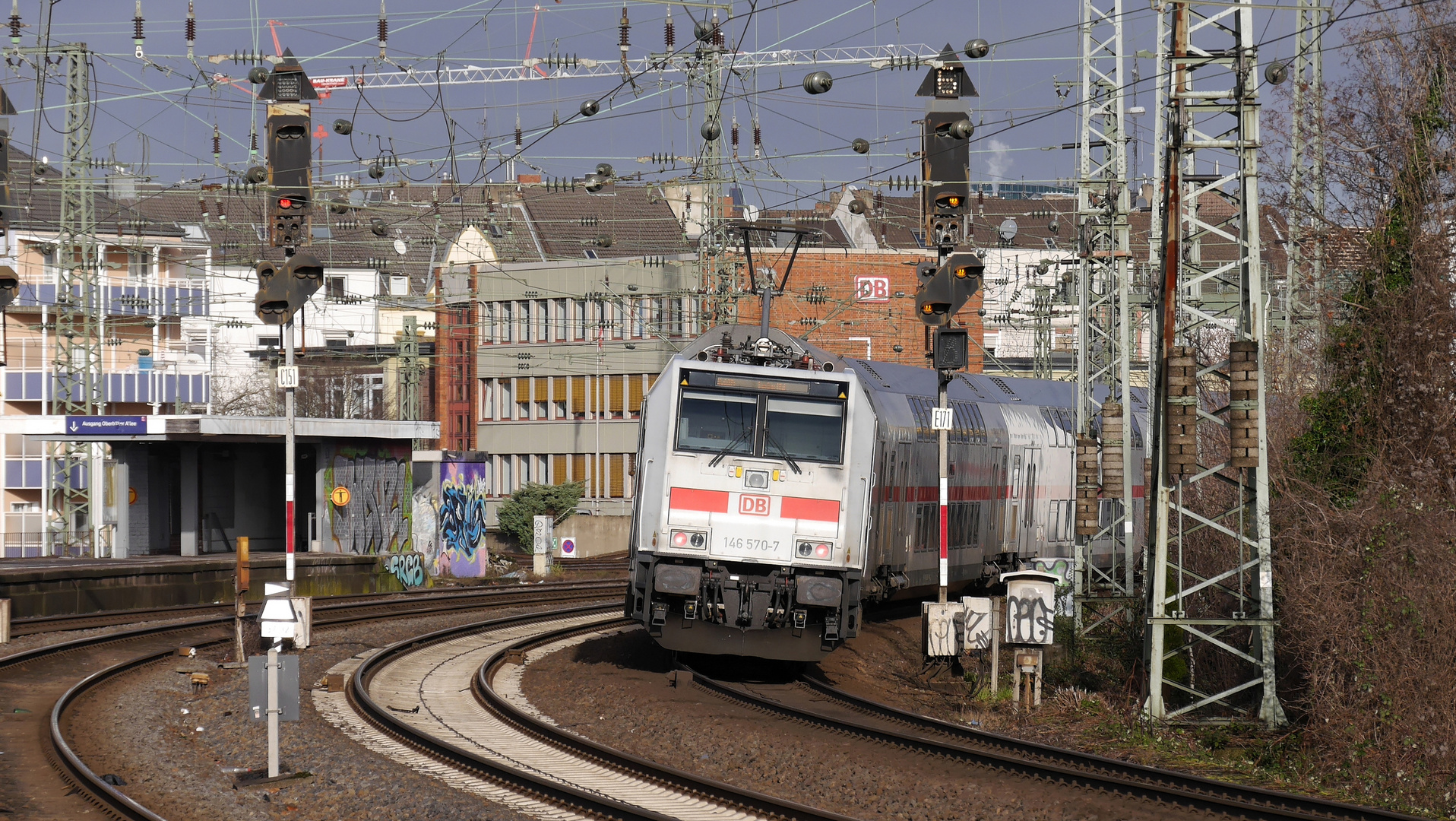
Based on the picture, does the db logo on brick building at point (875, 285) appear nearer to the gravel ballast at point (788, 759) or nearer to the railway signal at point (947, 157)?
the railway signal at point (947, 157)

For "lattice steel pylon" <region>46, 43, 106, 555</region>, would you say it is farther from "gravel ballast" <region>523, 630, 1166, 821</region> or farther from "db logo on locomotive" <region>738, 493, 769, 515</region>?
"db logo on locomotive" <region>738, 493, 769, 515</region>

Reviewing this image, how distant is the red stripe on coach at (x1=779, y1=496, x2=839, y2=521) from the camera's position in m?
18.1

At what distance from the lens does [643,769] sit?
13.9 m

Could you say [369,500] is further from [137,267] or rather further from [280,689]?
[137,267]

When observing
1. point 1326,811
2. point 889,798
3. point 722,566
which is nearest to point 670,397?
point 722,566

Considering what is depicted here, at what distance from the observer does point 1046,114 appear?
28.0 metres

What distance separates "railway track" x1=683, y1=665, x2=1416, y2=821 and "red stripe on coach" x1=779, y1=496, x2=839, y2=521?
2167 mm

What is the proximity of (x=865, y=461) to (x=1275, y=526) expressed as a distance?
479 centimetres

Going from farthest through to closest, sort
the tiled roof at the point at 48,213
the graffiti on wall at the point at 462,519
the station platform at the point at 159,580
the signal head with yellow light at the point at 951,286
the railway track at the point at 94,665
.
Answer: the tiled roof at the point at 48,213, the graffiti on wall at the point at 462,519, the station platform at the point at 159,580, the signal head with yellow light at the point at 951,286, the railway track at the point at 94,665

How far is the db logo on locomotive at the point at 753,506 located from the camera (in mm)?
18078

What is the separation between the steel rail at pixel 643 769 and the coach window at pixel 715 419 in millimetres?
3802

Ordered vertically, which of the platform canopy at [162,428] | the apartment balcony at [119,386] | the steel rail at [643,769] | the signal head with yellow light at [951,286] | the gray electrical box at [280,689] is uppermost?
the signal head with yellow light at [951,286]

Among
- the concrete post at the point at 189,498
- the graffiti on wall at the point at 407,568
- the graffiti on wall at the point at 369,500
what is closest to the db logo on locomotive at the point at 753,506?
the graffiti on wall at the point at 407,568

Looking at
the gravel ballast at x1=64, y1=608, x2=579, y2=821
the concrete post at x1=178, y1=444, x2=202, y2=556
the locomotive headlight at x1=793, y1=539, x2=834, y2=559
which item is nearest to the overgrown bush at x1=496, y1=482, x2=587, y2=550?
the concrete post at x1=178, y1=444, x2=202, y2=556
